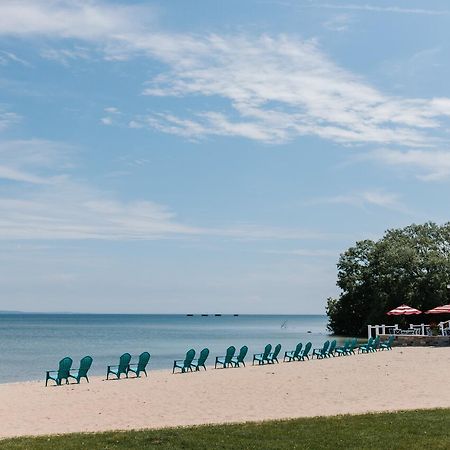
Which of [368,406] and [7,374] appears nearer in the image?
[368,406]

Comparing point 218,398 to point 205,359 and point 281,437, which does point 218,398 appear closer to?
point 281,437

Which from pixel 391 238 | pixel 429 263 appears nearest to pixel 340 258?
pixel 391 238

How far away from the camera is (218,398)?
1605 cm

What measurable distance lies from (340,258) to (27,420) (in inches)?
2183

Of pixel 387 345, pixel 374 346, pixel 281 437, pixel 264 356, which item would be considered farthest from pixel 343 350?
pixel 281 437

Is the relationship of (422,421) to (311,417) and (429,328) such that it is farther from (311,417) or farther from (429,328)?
(429,328)

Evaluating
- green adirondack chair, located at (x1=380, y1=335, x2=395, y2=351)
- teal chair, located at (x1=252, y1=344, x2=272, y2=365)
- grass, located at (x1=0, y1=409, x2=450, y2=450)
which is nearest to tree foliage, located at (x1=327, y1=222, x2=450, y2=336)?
green adirondack chair, located at (x1=380, y1=335, x2=395, y2=351)

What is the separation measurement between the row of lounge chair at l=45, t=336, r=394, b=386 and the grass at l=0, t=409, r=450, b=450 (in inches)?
432

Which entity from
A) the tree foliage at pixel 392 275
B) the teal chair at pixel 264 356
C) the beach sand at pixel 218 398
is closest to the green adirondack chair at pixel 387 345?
the teal chair at pixel 264 356

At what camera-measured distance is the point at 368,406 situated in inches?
547

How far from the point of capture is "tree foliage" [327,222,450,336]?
59.9 meters

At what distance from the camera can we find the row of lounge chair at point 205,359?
21.6 meters

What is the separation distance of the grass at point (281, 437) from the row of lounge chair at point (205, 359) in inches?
432

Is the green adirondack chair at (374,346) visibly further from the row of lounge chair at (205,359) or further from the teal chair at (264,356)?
the teal chair at (264,356)
